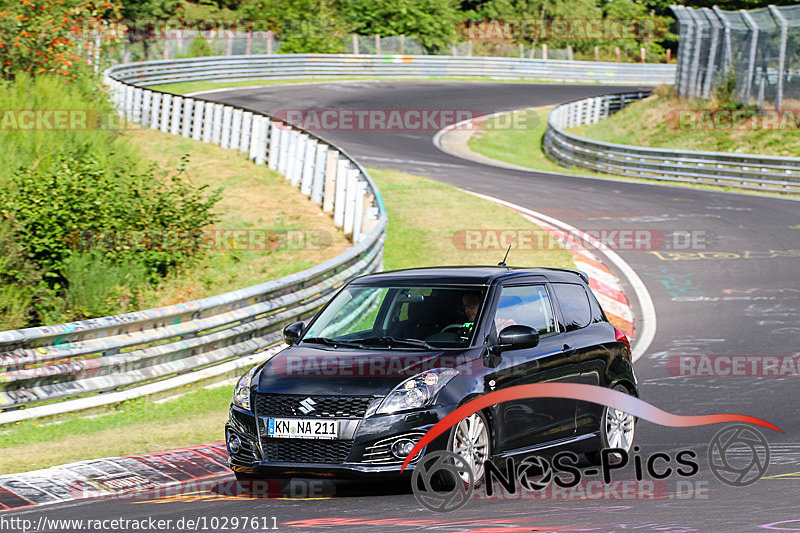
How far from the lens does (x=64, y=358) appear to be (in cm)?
970

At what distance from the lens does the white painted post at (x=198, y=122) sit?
93.1 ft

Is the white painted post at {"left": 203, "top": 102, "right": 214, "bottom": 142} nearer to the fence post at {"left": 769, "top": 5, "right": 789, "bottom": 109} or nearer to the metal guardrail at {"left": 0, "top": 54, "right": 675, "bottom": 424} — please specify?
the metal guardrail at {"left": 0, "top": 54, "right": 675, "bottom": 424}

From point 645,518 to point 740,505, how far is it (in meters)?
0.67

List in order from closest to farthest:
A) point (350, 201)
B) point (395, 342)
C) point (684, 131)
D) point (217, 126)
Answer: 1. point (395, 342)
2. point (350, 201)
3. point (217, 126)
4. point (684, 131)

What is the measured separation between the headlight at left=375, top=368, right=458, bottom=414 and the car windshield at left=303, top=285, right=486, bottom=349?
494mm

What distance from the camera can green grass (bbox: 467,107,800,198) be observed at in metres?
30.5

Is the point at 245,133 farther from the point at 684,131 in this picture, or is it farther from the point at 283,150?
the point at 684,131

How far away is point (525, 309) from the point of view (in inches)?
317

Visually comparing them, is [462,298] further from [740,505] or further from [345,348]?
[740,505]

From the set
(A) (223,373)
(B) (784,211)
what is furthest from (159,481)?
(B) (784,211)

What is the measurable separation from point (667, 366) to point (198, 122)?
19223mm

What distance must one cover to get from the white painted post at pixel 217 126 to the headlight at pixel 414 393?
70.6 ft

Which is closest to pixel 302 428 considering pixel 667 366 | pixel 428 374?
pixel 428 374

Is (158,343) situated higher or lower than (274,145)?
lower
